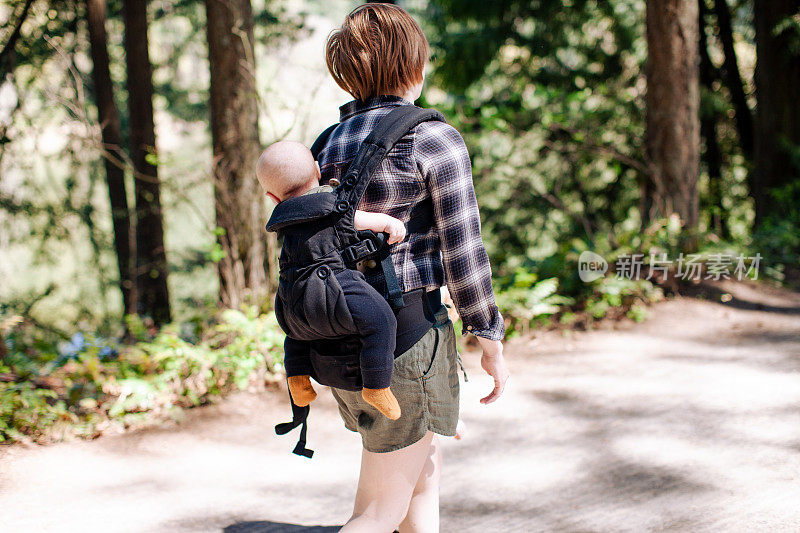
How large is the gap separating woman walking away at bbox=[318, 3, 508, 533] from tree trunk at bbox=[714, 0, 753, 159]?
10349mm

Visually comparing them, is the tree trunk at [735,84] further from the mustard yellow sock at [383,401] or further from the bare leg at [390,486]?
the mustard yellow sock at [383,401]

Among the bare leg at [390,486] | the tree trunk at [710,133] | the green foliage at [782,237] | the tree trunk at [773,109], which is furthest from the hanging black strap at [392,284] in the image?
the tree trunk at [710,133]

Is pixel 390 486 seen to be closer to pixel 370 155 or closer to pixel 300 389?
pixel 300 389

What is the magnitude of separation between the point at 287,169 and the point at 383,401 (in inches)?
28.9

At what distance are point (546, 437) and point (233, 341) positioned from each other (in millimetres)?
2644

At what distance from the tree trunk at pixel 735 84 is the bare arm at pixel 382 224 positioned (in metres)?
10.5

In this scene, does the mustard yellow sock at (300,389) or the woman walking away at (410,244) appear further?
the mustard yellow sock at (300,389)

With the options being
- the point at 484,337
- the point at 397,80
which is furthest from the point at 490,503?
the point at 397,80

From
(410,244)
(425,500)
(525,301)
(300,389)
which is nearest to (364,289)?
(410,244)

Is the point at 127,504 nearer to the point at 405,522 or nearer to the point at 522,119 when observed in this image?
the point at 405,522

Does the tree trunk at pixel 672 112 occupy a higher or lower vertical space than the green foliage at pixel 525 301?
higher

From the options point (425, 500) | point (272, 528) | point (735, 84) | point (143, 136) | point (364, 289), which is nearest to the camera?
point (364, 289)

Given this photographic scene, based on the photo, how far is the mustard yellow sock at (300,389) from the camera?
1.95m

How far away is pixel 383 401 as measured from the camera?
1765 millimetres
